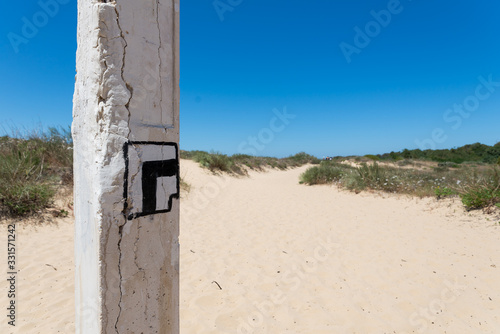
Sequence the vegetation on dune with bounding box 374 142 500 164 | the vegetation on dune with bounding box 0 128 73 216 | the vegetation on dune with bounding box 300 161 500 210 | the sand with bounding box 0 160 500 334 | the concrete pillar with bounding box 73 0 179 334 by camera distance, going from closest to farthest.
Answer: the concrete pillar with bounding box 73 0 179 334, the sand with bounding box 0 160 500 334, the vegetation on dune with bounding box 0 128 73 216, the vegetation on dune with bounding box 300 161 500 210, the vegetation on dune with bounding box 374 142 500 164

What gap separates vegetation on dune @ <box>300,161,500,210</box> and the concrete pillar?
6985 millimetres

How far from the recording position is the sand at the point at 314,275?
7.15 feet

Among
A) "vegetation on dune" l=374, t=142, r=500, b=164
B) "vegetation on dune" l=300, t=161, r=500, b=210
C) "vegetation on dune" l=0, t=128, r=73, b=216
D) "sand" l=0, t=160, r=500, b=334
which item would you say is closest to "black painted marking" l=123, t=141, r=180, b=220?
"sand" l=0, t=160, r=500, b=334

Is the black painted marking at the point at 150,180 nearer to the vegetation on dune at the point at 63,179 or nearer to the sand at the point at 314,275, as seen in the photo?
the sand at the point at 314,275

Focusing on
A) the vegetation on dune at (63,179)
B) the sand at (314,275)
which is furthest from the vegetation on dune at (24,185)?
the sand at (314,275)

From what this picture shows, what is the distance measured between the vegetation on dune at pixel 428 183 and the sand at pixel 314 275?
477 mm

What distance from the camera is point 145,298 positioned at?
1.16 metres

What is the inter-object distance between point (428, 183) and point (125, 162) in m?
9.36

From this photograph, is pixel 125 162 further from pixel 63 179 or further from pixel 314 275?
pixel 63 179

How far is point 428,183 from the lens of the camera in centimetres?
788

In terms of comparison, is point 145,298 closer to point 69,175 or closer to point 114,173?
point 114,173

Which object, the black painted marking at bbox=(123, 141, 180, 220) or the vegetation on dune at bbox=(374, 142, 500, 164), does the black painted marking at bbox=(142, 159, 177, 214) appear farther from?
the vegetation on dune at bbox=(374, 142, 500, 164)

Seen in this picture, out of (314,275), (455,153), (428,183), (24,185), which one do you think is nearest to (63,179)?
(24,185)

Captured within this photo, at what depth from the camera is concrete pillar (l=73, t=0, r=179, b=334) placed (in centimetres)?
104
